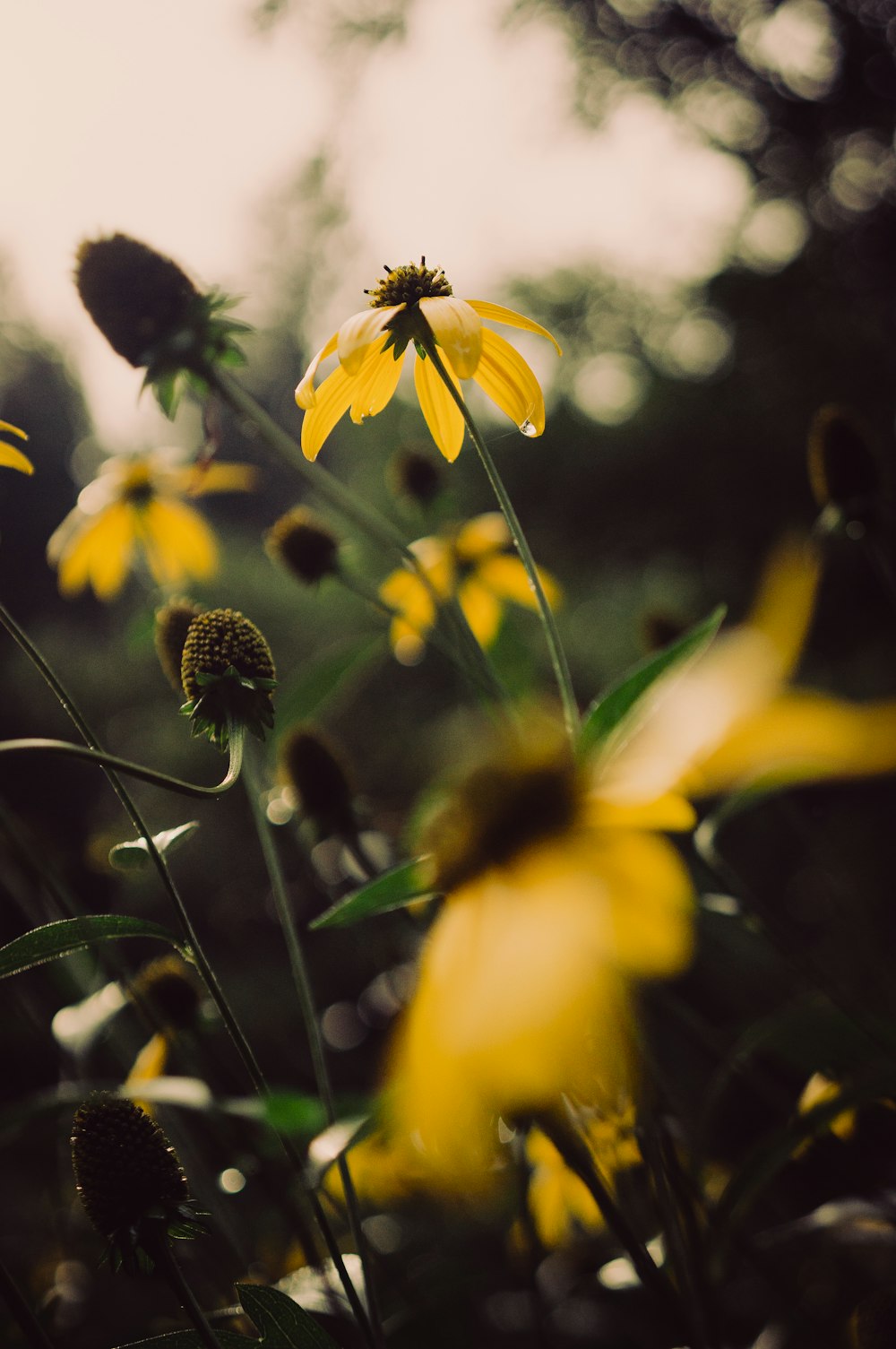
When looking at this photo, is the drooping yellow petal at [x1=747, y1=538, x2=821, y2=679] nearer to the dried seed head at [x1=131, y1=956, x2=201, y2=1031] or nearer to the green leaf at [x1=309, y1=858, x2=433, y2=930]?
the green leaf at [x1=309, y1=858, x2=433, y2=930]

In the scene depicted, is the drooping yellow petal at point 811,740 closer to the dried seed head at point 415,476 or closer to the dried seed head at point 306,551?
the dried seed head at point 306,551

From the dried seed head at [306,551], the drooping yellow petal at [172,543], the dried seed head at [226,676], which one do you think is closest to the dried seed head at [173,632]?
the dried seed head at [226,676]

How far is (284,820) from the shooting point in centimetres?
92

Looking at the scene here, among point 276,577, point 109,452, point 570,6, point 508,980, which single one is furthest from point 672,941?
point 109,452

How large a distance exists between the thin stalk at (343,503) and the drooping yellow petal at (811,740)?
29 centimetres

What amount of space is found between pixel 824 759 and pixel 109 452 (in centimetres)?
587

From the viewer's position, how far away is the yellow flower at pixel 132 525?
1222 mm

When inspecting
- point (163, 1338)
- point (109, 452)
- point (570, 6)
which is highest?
point (570, 6)

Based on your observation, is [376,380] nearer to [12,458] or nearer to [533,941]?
[12,458]

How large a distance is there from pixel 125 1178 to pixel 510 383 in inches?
21.4

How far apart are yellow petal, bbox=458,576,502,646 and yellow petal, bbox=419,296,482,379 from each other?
535 mm

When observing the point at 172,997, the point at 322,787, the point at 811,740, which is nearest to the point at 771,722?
the point at 811,740

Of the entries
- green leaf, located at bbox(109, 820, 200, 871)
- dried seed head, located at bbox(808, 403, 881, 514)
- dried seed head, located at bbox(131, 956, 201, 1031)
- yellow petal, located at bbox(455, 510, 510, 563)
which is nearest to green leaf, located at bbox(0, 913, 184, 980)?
green leaf, located at bbox(109, 820, 200, 871)

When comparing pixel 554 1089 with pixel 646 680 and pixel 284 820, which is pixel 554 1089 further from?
pixel 284 820
